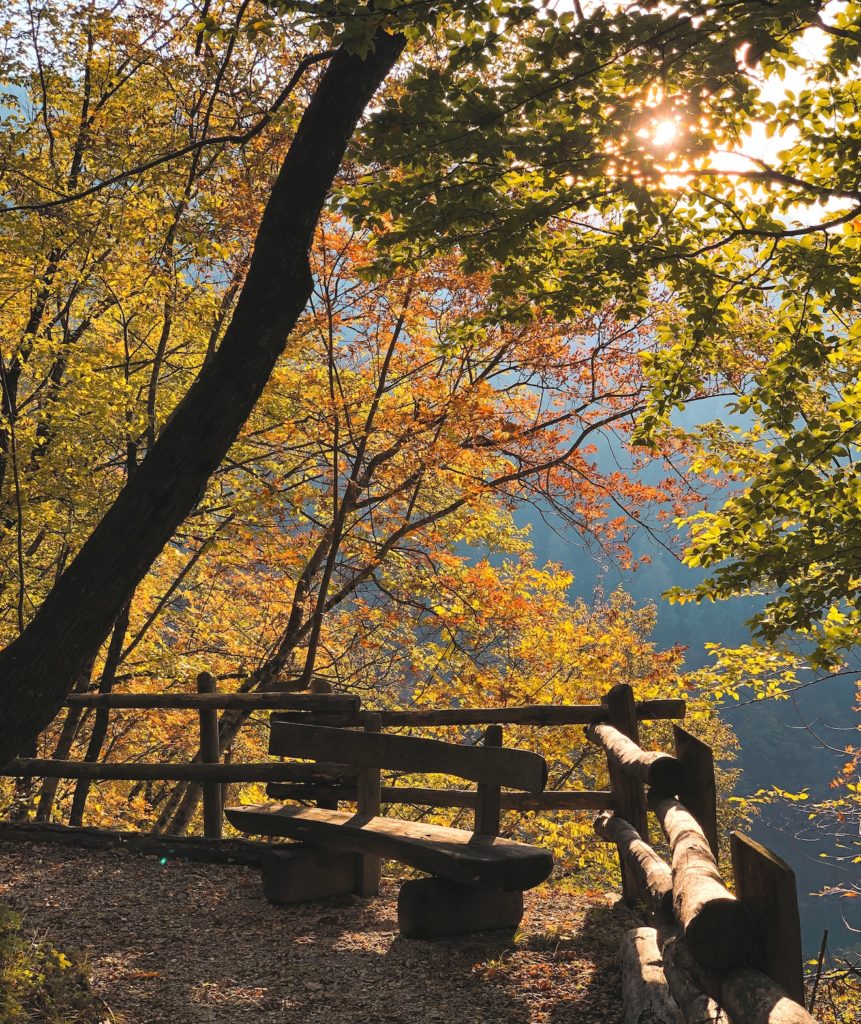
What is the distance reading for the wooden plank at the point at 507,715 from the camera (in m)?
6.30

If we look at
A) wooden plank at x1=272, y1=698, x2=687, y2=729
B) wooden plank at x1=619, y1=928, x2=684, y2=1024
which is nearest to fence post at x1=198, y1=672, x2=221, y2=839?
wooden plank at x1=272, y1=698, x2=687, y2=729

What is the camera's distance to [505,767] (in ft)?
A: 17.1

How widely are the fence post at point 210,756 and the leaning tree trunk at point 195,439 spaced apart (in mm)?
4592

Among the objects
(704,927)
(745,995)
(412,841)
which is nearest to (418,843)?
(412,841)

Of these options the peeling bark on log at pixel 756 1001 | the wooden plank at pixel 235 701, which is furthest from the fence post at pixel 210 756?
the peeling bark on log at pixel 756 1001

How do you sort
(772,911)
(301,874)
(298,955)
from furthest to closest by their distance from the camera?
(301,874) < (298,955) < (772,911)

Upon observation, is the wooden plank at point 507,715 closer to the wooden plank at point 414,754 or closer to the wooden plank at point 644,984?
Answer: the wooden plank at point 414,754

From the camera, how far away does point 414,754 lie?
5.66m

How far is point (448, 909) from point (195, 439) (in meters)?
3.34

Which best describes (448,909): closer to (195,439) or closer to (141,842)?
(195,439)

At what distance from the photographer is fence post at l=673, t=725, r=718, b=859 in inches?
153

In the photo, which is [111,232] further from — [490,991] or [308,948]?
[490,991]

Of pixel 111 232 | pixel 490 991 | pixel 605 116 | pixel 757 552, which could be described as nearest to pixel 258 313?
pixel 605 116

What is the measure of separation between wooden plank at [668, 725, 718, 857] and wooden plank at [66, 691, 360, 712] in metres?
3.61
